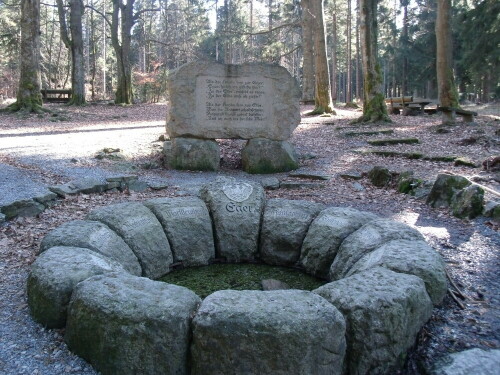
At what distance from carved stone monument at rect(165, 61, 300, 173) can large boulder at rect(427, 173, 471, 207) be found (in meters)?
3.02

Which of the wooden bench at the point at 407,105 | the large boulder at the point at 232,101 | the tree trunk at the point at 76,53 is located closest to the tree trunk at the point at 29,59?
the tree trunk at the point at 76,53

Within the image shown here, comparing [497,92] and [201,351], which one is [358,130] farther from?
[497,92]

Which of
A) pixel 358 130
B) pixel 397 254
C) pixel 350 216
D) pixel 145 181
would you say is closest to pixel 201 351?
pixel 397 254

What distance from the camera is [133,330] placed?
236 centimetres

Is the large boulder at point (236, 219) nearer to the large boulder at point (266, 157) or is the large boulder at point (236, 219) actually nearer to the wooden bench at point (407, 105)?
the large boulder at point (266, 157)

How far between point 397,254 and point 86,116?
15.3m

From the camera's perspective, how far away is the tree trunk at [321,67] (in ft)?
52.9

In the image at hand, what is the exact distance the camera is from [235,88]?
26.6 ft

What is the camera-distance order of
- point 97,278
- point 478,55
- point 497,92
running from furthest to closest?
point 497,92 < point 478,55 < point 97,278

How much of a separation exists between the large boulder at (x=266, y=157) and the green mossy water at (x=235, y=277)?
368 centimetres

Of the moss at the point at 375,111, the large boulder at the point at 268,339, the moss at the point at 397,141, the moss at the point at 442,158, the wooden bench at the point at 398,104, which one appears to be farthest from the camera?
Result: the wooden bench at the point at 398,104

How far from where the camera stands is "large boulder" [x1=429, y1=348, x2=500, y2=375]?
2.36 meters

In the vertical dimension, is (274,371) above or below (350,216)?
below

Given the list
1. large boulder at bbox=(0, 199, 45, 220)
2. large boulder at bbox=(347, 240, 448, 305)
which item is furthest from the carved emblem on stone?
large boulder at bbox=(0, 199, 45, 220)
